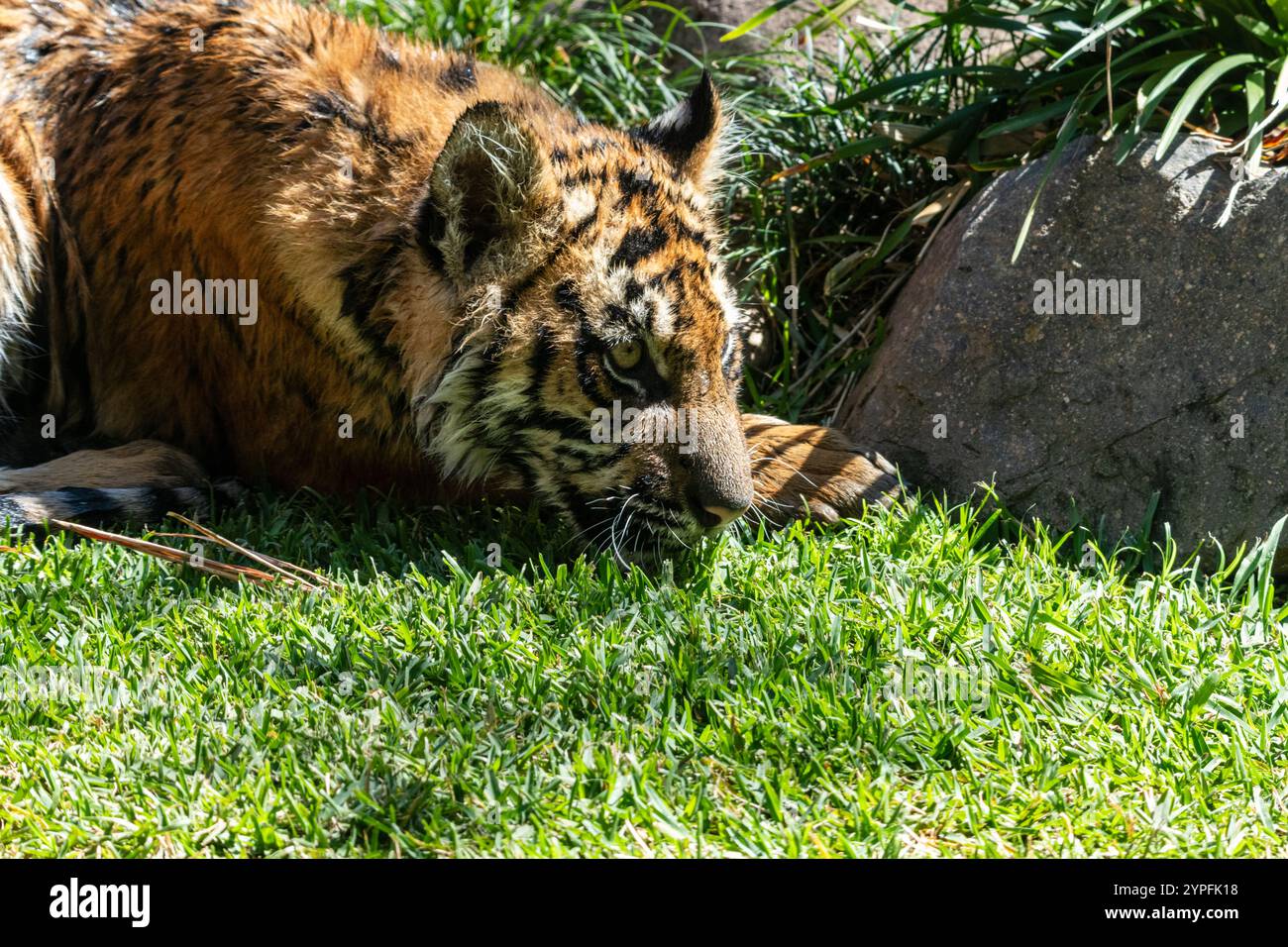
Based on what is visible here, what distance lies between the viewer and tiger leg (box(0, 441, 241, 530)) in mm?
4055

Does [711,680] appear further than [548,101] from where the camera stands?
No

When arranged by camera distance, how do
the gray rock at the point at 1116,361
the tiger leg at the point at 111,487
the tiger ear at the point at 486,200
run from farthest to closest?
the gray rock at the point at 1116,361 < the tiger leg at the point at 111,487 < the tiger ear at the point at 486,200

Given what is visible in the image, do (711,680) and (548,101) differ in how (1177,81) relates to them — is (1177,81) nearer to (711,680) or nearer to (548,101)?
(548,101)

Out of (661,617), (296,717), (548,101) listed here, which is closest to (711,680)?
(661,617)

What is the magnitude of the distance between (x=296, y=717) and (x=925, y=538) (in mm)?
2070

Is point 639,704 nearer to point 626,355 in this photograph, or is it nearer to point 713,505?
point 713,505

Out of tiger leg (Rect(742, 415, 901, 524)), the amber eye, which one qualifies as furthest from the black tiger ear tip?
tiger leg (Rect(742, 415, 901, 524))

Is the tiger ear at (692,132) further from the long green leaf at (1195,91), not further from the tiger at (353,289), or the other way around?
the long green leaf at (1195,91)

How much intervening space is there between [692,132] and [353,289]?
1.30 metres

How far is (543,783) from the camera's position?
9.05ft

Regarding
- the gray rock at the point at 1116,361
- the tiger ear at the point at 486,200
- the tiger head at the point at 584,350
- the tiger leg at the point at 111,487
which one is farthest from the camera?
the gray rock at the point at 1116,361

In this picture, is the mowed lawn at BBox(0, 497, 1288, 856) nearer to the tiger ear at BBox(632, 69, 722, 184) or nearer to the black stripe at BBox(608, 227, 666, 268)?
the black stripe at BBox(608, 227, 666, 268)

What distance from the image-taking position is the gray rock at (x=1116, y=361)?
4.21 meters

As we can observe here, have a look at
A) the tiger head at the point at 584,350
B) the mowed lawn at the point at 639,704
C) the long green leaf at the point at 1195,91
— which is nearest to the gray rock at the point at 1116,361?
the long green leaf at the point at 1195,91
